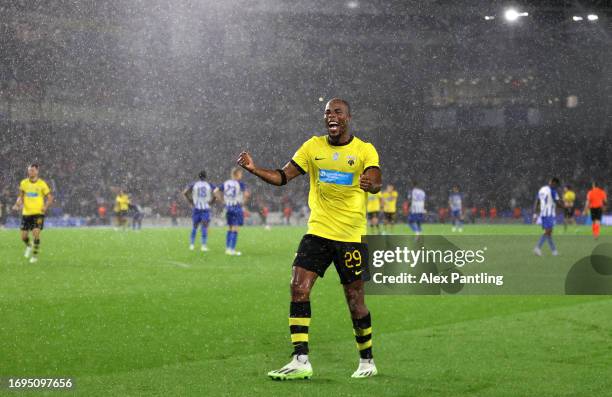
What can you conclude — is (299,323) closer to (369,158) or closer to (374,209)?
(369,158)

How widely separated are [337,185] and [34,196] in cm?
1312

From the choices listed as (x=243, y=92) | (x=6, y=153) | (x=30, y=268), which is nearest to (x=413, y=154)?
(x=243, y=92)

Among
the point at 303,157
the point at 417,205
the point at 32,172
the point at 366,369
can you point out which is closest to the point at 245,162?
the point at 303,157

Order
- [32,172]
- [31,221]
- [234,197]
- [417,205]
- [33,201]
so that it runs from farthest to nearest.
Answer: [417,205]
[234,197]
[31,221]
[33,201]
[32,172]

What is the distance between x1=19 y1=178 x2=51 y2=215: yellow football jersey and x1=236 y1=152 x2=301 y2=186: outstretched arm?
12.6 metres

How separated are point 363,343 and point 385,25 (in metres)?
47.1

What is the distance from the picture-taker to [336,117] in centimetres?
641

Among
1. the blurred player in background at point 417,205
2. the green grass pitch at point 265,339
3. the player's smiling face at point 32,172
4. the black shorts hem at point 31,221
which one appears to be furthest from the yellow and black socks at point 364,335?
the blurred player in background at point 417,205

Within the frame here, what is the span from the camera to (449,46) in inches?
2042

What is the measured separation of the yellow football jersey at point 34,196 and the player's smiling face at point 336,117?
13.0 metres

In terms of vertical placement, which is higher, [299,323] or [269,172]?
[269,172]

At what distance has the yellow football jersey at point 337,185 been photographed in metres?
6.53

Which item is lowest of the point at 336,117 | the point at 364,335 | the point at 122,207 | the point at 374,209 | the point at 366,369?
the point at 366,369

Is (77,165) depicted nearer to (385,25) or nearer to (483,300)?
(385,25)
